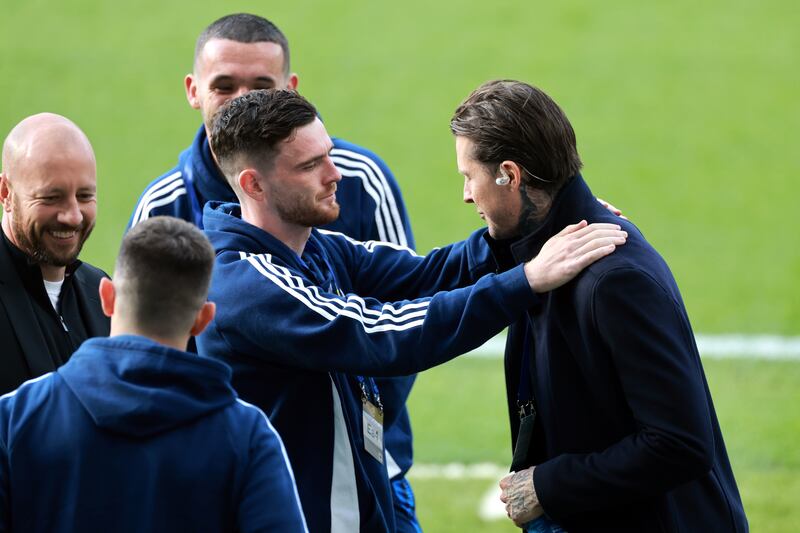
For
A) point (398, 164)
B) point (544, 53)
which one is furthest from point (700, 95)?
point (398, 164)

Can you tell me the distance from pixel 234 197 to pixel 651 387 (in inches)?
62.9

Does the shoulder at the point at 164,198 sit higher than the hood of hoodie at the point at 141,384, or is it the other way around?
the shoulder at the point at 164,198

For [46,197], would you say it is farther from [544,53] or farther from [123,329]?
[544,53]

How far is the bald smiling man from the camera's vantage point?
9.59 feet

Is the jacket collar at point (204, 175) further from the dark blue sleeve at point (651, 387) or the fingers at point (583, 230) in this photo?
the dark blue sleeve at point (651, 387)

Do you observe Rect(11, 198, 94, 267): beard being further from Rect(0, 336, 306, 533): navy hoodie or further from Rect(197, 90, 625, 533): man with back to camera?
Rect(0, 336, 306, 533): navy hoodie

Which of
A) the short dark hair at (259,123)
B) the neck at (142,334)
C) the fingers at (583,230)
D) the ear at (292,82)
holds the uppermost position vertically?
the ear at (292,82)

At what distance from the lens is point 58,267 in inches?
120

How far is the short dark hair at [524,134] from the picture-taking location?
9.09 feet

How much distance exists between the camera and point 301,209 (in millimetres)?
2965

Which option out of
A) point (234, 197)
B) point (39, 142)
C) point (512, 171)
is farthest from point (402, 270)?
point (39, 142)

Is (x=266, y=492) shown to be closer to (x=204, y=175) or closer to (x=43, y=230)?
(x=43, y=230)

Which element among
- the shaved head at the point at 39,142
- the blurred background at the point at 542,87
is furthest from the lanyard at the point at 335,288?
the blurred background at the point at 542,87

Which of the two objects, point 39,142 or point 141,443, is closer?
point 141,443
